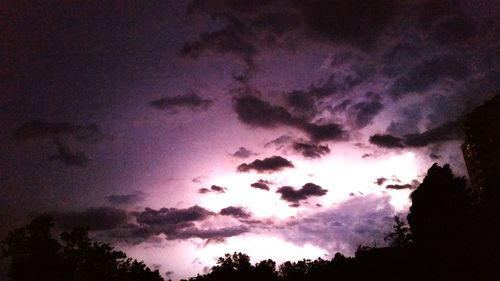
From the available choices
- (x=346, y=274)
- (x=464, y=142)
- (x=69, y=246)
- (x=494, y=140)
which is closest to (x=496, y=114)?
(x=494, y=140)

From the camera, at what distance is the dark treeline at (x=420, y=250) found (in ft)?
136

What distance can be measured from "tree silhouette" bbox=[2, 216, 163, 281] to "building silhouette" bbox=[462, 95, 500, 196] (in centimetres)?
11106

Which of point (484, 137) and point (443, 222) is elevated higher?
Answer: point (484, 137)

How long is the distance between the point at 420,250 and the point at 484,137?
370ft

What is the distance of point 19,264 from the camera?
6031 centimetres

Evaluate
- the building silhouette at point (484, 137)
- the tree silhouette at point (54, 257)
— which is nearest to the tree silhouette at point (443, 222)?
the tree silhouette at point (54, 257)

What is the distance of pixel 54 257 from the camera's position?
205 ft

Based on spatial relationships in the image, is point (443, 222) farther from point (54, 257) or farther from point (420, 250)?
point (54, 257)

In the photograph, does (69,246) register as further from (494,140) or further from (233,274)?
(494,140)

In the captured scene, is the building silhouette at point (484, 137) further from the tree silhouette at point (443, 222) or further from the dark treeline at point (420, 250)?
the tree silhouette at point (443, 222)

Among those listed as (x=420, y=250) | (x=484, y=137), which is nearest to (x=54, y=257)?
(x=420, y=250)

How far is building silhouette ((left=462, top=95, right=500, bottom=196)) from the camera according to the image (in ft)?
448

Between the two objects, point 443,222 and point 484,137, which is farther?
point 484,137

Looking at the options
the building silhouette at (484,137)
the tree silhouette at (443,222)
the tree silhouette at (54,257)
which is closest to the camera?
the tree silhouette at (443,222)
